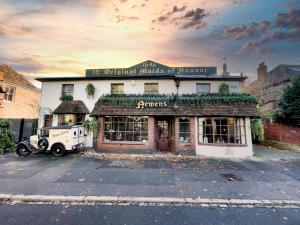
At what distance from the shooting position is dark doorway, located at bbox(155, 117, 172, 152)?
14.6m

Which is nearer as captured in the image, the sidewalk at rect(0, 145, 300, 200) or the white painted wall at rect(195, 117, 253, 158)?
the sidewalk at rect(0, 145, 300, 200)

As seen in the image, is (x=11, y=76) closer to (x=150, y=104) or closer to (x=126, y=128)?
(x=126, y=128)

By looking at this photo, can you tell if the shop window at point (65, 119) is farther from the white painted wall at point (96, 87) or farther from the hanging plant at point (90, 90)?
the hanging plant at point (90, 90)

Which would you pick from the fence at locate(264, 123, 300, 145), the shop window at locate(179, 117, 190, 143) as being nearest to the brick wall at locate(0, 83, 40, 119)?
the shop window at locate(179, 117, 190, 143)

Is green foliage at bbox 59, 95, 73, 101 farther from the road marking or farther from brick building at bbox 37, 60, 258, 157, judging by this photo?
the road marking

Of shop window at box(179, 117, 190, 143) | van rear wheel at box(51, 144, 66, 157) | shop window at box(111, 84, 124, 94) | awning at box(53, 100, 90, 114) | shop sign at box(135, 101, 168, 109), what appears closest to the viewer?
van rear wheel at box(51, 144, 66, 157)

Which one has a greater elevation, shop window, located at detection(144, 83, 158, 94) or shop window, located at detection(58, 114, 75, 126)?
shop window, located at detection(144, 83, 158, 94)

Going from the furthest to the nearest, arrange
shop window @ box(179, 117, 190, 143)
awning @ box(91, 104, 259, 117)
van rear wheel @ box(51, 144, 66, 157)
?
shop window @ box(179, 117, 190, 143) → awning @ box(91, 104, 259, 117) → van rear wheel @ box(51, 144, 66, 157)

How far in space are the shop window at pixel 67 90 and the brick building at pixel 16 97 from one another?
7.67 metres

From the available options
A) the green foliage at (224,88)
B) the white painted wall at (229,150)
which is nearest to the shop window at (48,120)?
the white painted wall at (229,150)

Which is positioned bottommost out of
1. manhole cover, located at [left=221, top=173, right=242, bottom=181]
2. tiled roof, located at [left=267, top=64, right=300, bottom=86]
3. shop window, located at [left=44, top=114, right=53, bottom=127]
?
manhole cover, located at [left=221, top=173, right=242, bottom=181]

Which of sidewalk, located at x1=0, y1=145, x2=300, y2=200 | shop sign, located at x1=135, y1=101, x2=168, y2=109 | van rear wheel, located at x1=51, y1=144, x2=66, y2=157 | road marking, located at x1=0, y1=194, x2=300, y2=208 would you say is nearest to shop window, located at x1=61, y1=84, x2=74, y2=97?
van rear wheel, located at x1=51, y1=144, x2=66, y2=157

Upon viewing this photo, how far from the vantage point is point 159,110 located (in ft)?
45.6

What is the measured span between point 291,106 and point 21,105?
30.7 meters
